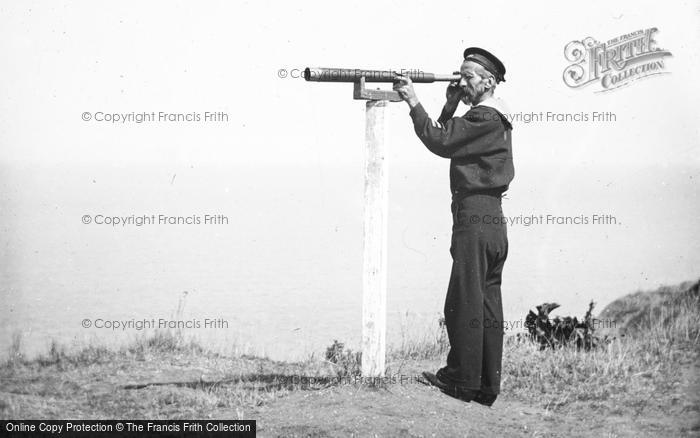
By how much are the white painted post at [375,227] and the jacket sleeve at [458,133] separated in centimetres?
28

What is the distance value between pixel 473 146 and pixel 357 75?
2.98 feet

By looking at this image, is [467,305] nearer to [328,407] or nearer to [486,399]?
[486,399]

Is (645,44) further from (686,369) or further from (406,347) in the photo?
(406,347)

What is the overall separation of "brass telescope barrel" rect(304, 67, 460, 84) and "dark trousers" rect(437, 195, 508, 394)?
0.88 metres

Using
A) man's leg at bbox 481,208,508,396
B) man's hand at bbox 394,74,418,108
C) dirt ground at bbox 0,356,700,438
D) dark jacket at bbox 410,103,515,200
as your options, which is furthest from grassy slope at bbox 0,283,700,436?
man's hand at bbox 394,74,418,108

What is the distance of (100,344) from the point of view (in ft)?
28.1

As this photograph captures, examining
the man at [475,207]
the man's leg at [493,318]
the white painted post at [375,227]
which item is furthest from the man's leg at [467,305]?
the white painted post at [375,227]

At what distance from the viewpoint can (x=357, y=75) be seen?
6895mm

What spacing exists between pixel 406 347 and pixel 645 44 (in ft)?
10.3

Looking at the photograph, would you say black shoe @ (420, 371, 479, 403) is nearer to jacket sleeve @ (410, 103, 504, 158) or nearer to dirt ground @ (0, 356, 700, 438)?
dirt ground @ (0, 356, 700, 438)

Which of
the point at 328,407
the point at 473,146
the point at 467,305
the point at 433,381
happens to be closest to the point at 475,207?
the point at 473,146

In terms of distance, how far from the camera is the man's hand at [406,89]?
22.5ft

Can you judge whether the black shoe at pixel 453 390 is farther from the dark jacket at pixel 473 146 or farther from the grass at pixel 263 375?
the dark jacket at pixel 473 146

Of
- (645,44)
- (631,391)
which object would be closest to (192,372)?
(631,391)
